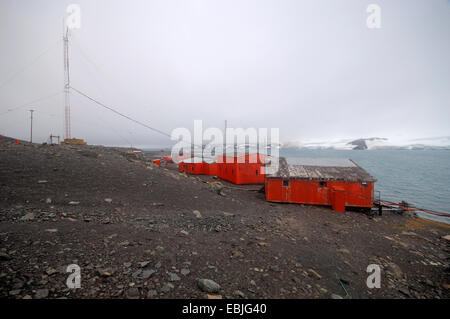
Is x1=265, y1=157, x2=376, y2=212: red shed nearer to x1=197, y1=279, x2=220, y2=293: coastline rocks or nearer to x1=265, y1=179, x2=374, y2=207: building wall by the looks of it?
x1=265, y1=179, x2=374, y2=207: building wall

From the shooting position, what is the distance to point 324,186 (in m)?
16.4

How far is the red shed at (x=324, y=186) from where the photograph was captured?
15.9 metres

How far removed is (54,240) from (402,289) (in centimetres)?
1132

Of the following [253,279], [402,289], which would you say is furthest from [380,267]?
[253,279]

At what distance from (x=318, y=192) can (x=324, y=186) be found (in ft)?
2.57

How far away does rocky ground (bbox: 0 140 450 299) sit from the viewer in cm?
419

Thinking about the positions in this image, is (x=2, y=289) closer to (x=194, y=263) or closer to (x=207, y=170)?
(x=194, y=263)

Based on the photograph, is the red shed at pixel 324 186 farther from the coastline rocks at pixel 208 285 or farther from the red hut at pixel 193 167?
the red hut at pixel 193 167

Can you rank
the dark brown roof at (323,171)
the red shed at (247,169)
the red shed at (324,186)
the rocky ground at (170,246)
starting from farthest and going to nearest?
the red shed at (247,169) → the dark brown roof at (323,171) → the red shed at (324,186) → the rocky ground at (170,246)

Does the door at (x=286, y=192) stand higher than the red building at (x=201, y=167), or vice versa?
the red building at (x=201, y=167)

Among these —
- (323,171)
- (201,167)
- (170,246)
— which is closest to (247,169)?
(201,167)

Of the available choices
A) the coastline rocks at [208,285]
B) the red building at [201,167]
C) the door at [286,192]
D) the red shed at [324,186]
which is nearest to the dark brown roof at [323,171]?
the red shed at [324,186]

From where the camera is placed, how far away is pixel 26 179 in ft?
30.2

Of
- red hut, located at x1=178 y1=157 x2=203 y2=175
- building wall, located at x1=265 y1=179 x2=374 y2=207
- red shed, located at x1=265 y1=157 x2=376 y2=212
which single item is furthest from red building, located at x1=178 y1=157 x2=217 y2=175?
building wall, located at x1=265 y1=179 x2=374 y2=207
